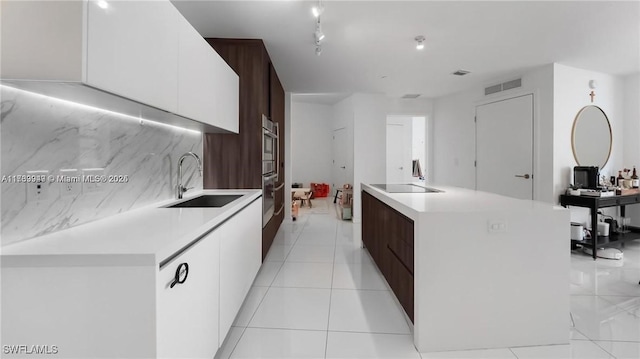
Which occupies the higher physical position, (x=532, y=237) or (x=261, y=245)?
(x=532, y=237)

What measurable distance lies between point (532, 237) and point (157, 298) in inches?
77.3

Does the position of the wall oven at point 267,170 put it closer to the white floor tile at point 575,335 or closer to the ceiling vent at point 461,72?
the white floor tile at point 575,335

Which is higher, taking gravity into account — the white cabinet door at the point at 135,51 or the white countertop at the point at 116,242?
the white cabinet door at the point at 135,51

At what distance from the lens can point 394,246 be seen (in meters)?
2.21

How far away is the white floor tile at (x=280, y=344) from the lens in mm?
1669

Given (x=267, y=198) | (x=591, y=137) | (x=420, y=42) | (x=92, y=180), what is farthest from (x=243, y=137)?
(x=591, y=137)

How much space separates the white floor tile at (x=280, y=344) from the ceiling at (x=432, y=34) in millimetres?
2518

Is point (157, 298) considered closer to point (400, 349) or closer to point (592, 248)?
point (400, 349)

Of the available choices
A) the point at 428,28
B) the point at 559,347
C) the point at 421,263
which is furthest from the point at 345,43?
the point at 559,347

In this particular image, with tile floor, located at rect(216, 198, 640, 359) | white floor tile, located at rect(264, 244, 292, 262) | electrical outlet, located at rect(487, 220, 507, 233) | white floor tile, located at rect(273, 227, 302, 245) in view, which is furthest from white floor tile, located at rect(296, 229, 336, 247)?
electrical outlet, located at rect(487, 220, 507, 233)

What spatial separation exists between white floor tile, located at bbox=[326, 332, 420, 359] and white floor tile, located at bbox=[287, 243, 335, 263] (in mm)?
1427

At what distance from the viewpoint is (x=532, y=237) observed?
5.61 feet

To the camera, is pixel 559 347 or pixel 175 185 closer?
pixel 559 347

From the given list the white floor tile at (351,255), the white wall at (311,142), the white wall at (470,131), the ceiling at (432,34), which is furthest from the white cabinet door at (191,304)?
the white wall at (311,142)
